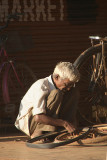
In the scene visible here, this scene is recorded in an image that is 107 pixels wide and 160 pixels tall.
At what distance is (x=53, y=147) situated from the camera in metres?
5.30

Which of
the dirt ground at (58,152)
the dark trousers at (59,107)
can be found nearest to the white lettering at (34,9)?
the dark trousers at (59,107)

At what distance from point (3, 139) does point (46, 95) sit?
136cm

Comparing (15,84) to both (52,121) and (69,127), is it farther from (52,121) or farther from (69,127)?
(69,127)

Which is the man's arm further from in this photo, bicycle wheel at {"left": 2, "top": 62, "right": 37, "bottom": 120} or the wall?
the wall

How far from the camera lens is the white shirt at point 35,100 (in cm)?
552

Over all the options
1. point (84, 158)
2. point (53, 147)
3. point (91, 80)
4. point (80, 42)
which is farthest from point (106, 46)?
point (84, 158)

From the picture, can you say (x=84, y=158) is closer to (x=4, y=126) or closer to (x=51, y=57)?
(x=4, y=126)

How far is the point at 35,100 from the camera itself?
5559 mm

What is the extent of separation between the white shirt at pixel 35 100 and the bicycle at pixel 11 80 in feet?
4.31

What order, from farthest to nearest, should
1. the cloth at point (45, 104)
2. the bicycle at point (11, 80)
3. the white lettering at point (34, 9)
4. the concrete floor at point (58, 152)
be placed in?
the white lettering at point (34, 9), the bicycle at point (11, 80), the cloth at point (45, 104), the concrete floor at point (58, 152)

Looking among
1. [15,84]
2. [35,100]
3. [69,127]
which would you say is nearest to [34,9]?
[15,84]

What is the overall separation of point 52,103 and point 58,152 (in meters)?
0.75

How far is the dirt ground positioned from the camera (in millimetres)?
4719

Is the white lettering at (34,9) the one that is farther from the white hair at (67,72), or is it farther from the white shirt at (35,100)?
the white hair at (67,72)
